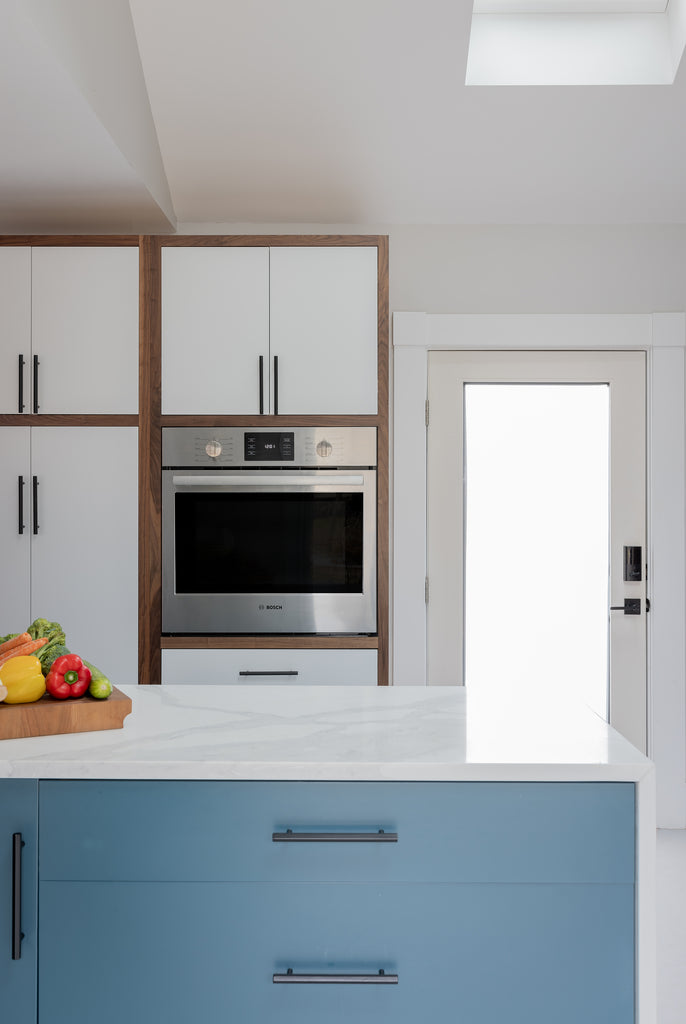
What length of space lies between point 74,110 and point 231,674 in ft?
6.00

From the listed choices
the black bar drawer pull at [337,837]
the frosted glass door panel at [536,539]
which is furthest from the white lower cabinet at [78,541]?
the black bar drawer pull at [337,837]

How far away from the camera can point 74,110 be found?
2248 millimetres

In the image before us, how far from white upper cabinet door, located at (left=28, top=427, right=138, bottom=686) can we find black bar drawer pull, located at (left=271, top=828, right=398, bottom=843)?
1.70 metres

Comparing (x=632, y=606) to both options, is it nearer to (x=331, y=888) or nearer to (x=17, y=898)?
(x=331, y=888)

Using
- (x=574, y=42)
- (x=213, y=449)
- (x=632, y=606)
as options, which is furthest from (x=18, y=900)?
(x=574, y=42)

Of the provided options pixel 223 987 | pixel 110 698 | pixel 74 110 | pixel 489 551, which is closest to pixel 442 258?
pixel 489 551

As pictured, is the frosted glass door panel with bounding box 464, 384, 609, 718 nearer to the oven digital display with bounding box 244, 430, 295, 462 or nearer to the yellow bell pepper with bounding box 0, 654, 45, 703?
the oven digital display with bounding box 244, 430, 295, 462

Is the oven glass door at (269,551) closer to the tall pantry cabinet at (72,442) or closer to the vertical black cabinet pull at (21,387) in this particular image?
the tall pantry cabinet at (72,442)

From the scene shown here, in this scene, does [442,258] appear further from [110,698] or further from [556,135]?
[110,698]

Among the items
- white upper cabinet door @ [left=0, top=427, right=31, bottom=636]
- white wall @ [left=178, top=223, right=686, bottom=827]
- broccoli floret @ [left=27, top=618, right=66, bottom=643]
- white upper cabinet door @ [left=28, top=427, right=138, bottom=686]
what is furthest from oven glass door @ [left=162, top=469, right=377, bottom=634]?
broccoli floret @ [left=27, top=618, right=66, bottom=643]

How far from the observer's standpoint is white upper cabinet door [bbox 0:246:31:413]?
2.82 metres

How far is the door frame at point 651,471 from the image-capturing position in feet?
10.7

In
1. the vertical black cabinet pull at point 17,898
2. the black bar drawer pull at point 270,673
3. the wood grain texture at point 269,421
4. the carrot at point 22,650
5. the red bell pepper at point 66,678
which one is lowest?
the vertical black cabinet pull at point 17,898

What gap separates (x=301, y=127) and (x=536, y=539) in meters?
1.85
